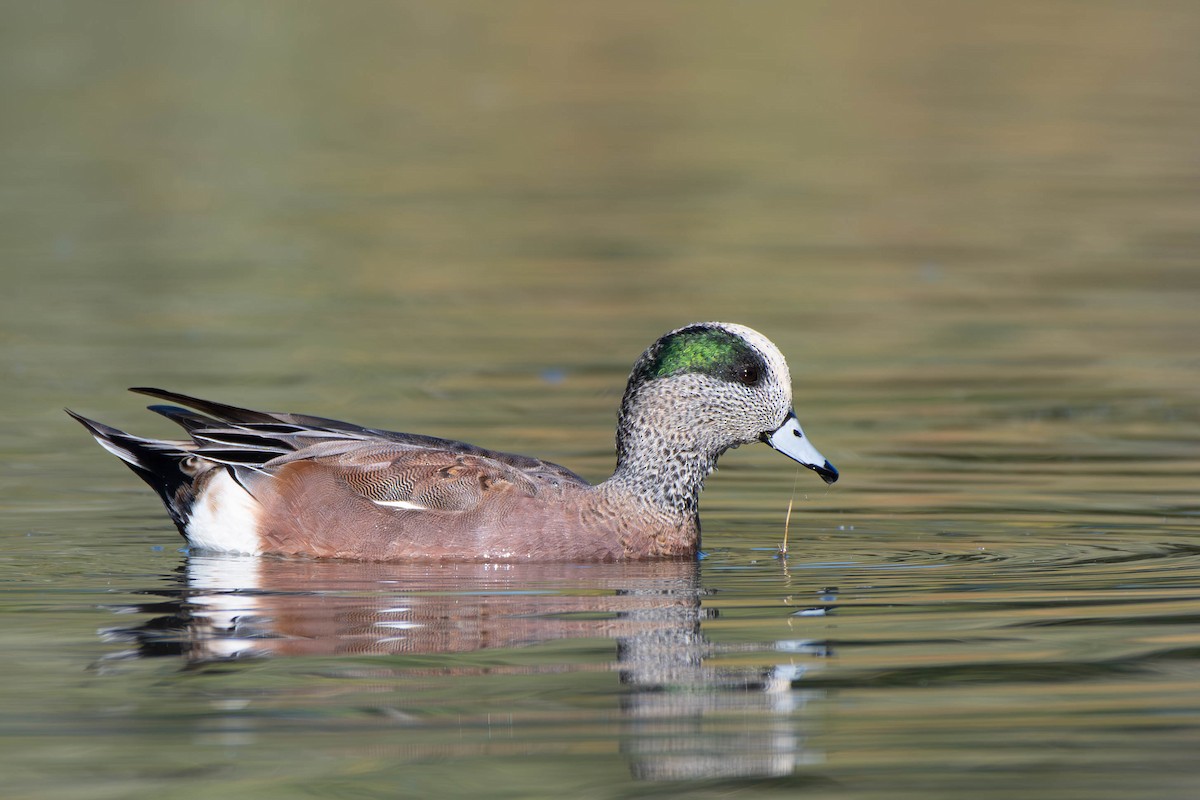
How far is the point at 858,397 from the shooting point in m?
10.0

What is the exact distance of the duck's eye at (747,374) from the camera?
23.5 ft

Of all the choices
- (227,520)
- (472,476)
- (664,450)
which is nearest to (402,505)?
(472,476)

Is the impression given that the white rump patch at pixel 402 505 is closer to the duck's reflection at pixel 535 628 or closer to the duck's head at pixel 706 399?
the duck's reflection at pixel 535 628

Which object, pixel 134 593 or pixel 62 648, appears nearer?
pixel 62 648

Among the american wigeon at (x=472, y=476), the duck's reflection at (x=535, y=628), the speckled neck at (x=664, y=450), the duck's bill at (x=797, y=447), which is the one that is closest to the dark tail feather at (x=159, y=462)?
the american wigeon at (x=472, y=476)

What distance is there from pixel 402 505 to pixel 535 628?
4.27 ft

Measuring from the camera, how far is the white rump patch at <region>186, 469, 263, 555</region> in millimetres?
7125

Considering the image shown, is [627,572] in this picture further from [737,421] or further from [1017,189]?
[1017,189]

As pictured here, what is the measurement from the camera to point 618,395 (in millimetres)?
10133

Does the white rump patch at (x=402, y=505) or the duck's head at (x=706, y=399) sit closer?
the white rump patch at (x=402, y=505)

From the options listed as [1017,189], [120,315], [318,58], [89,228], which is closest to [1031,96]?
[1017,189]

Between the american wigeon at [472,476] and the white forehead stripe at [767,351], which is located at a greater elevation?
the white forehead stripe at [767,351]

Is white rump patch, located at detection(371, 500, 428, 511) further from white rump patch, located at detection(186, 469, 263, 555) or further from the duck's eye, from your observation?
the duck's eye

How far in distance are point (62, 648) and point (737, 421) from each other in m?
2.60
